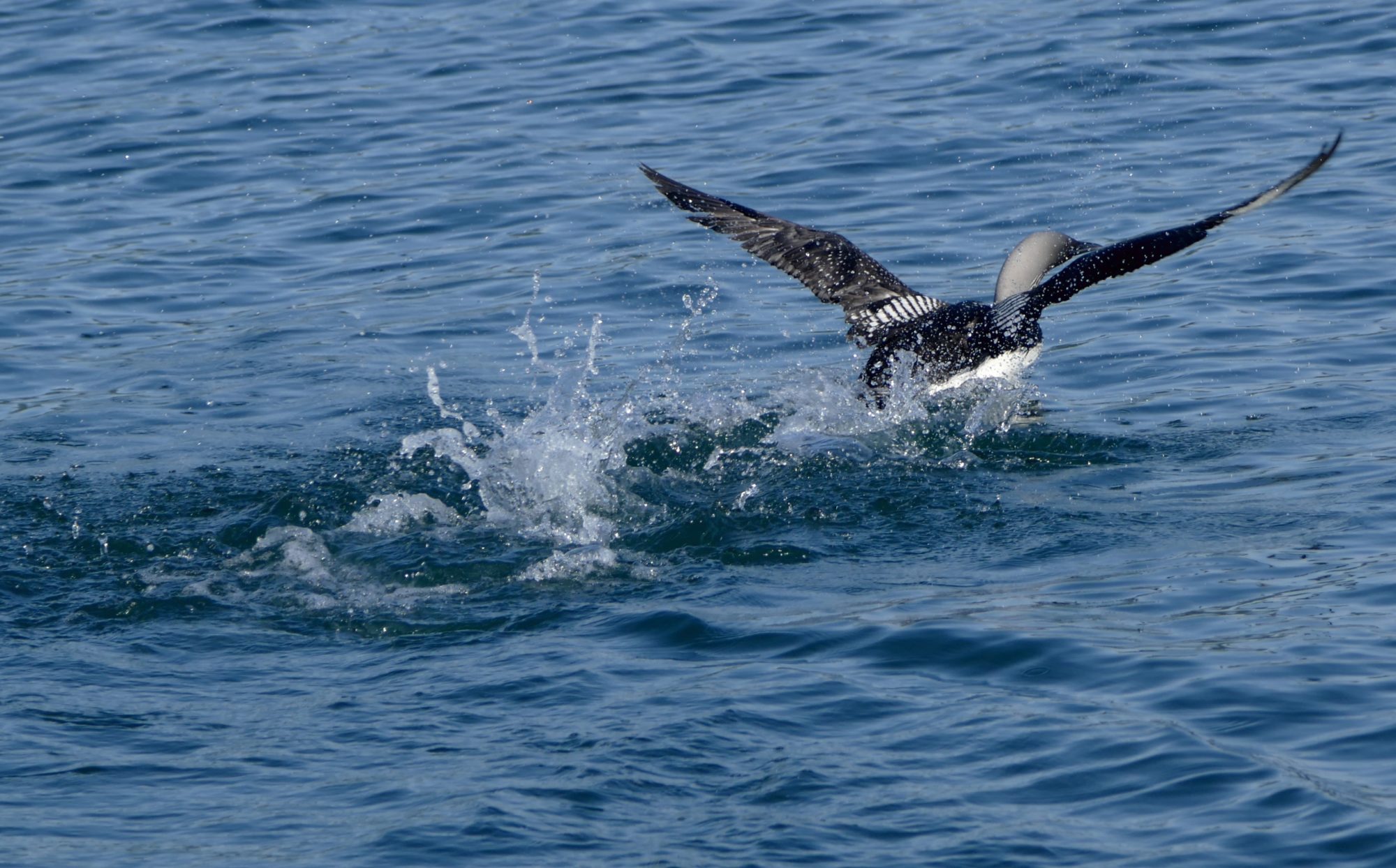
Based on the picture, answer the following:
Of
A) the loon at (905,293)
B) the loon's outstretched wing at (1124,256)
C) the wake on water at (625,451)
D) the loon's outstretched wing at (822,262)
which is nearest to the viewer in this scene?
the wake on water at (625,451)

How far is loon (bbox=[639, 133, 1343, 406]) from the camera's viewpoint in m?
7.99

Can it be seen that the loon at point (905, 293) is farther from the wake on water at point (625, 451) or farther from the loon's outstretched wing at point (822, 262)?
the wake on water at point (625, 451)

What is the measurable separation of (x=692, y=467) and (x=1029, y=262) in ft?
7.21

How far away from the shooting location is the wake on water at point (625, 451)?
659cm

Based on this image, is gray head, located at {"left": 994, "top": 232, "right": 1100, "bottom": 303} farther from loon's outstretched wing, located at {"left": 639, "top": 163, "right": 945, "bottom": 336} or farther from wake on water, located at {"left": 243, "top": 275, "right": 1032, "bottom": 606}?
wake on water, located at {"left": 243, "top": 275, "right": 1032, "bottom": 606}

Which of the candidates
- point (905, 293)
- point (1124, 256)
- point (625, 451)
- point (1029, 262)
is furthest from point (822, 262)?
point (1124, 256)

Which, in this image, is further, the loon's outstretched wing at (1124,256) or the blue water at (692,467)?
the loon's outstretched wing at (1124,256)

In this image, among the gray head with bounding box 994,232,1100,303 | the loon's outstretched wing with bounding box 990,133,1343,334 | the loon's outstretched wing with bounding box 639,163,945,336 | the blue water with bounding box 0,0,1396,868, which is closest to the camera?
the blue water with bounding box 0,0,1396,868

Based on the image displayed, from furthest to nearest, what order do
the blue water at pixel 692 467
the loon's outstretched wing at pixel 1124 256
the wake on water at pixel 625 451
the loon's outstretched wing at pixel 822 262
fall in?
the loon's outstretched wing at pixel 822 262, the loon's outstretched wing at pixel 1124 256, the wake on water at pixel 625 451, the blue water at pixel 692 467

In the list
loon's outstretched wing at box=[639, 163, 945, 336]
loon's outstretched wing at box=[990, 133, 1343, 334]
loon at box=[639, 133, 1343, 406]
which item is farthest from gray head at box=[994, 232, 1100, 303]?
loon's outstretched wing at box=[990, 133, 1343, 334]

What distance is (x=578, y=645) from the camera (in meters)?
5.65

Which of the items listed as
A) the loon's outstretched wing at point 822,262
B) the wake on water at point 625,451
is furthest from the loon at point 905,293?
the wake on water at point 625,451

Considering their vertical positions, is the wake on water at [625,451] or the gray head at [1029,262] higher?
Result: the gray head at [1029,262]

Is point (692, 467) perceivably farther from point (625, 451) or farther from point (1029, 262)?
point (1029, 262)
